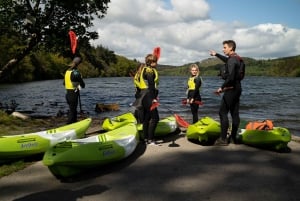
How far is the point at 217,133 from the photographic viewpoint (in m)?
8.14

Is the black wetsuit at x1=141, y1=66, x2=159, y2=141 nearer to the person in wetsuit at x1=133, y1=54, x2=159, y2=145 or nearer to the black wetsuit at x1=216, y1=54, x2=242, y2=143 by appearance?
the person in wetsuit at x1=133, y1=54, x2=159, y2=145

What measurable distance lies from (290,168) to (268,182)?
1005 millimetres

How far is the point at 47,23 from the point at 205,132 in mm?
8053

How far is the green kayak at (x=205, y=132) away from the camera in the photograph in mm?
7949

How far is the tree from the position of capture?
1269 cm

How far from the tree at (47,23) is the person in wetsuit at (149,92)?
249 inches

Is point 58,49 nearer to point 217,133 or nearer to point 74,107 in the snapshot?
point 74,107

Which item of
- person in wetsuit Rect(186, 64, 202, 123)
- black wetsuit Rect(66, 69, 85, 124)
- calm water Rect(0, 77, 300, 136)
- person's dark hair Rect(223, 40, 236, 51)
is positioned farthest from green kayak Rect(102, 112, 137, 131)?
calm water Rect(0, 77, 300, 136)

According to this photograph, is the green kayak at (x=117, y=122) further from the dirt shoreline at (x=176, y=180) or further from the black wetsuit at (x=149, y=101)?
the dirt shoreline at (x=176, y=180)

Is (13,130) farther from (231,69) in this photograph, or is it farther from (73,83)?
(231,69)

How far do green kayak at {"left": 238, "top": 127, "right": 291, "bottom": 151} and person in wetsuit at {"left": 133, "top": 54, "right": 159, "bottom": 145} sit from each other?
208cm

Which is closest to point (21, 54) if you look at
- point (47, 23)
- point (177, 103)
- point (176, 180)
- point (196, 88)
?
point (47, 23)

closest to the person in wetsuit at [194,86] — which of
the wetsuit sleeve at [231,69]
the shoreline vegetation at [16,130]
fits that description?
the wetsuit sleeve at [231,69]

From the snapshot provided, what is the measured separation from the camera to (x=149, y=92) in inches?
303
